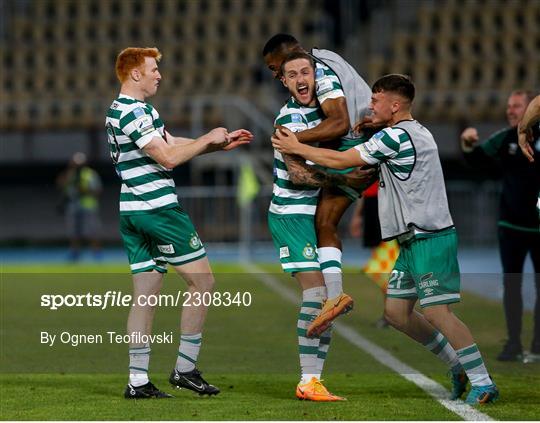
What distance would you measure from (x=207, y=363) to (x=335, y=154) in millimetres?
2497

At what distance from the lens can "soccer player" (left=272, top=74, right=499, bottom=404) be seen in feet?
21.9

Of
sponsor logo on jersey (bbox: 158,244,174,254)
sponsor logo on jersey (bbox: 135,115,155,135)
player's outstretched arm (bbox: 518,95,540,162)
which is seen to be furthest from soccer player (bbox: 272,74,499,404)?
sponsor logo on jersey (bbox: 158,244,174,254)

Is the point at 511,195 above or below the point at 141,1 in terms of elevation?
below

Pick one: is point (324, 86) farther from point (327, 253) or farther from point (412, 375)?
point (412, 375)

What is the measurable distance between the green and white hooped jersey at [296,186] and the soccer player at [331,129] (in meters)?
0.07

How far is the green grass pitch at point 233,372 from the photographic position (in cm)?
663

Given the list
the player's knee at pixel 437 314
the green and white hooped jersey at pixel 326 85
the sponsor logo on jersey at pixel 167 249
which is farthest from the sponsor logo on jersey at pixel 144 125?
the player's knee at pixel 437 314

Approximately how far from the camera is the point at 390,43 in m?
30.5

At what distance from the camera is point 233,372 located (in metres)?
8.41

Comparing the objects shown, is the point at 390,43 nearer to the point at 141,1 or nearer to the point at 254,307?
the point at 141,1

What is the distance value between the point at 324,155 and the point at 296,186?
0.41m

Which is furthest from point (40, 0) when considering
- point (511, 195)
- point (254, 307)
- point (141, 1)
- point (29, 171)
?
point (511, 195)

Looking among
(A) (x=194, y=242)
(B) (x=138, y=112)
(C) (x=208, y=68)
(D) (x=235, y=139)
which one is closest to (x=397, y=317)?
(A) (x=194, y=242)

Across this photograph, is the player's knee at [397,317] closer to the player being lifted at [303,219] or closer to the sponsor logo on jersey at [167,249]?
the player being lifted at [303,219]
